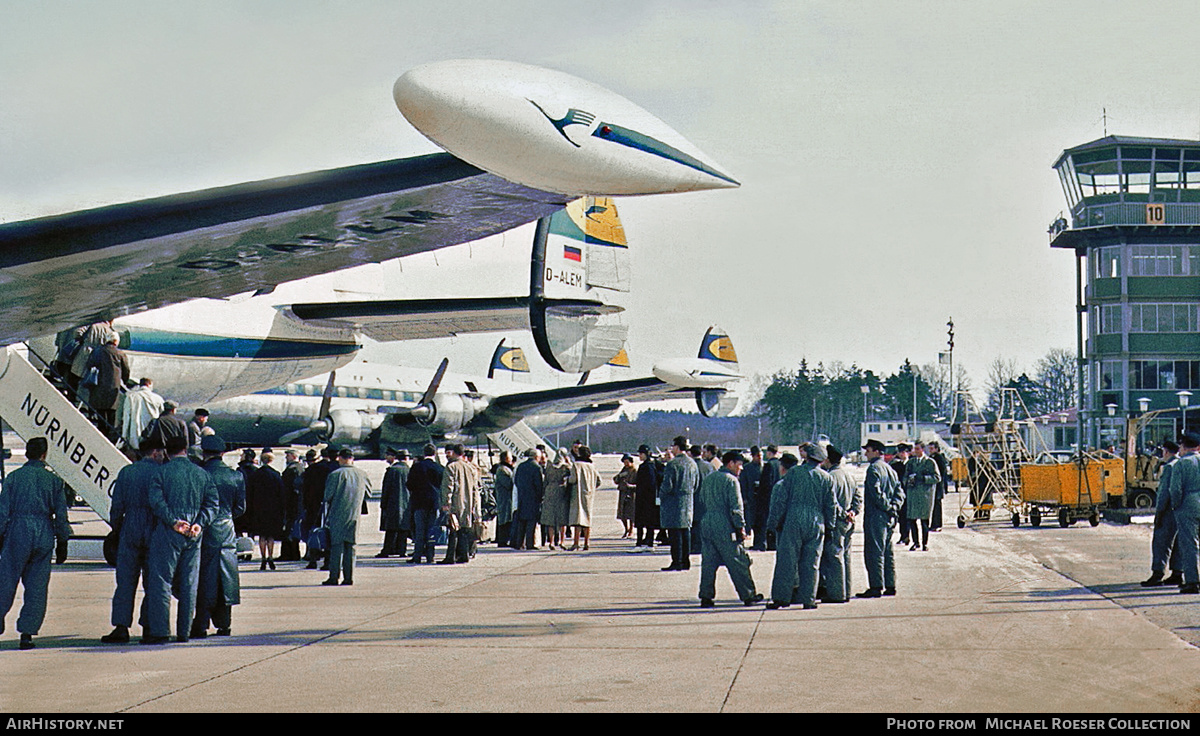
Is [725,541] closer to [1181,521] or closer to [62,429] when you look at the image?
[1181,521]

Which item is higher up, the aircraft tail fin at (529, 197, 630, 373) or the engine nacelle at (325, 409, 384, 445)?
the aircraft tail fin at (529, 197, 630, 373)

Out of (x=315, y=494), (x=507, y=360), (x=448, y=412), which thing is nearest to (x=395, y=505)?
(x=315, y=494)

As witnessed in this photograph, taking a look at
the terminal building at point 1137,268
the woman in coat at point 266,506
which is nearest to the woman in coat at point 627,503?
the woman in coat at point 266,506

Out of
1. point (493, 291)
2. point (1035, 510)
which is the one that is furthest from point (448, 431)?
point (1035, 510)

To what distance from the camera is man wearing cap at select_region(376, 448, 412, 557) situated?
1616 centimetres

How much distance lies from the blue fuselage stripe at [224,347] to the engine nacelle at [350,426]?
619 centimetres

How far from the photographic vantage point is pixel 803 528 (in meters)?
11.2

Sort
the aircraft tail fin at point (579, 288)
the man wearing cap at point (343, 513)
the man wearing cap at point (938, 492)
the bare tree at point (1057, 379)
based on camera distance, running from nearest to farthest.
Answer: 1. the man wearing cap at point (343, 513)
2. the aircraft tail fin at point (579, 288)
3. the man wearing cap at point (938, 492)
4. the bare tree at point (1057, 379)

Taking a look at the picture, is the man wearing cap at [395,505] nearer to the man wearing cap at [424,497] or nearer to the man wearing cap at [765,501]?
the man wearing cap at [424,497]

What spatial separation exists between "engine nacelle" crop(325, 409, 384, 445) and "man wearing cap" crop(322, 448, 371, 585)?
18.3 metres

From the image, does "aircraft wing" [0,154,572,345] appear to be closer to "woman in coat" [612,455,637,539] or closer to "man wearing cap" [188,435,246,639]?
"man wearing cap" [188,435,246,639]

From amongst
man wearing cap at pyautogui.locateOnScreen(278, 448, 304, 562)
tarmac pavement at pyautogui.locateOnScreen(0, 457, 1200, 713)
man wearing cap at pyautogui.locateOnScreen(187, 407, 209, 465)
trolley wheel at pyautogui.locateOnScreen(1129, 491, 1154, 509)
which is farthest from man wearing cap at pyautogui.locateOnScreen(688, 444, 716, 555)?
trolley wheel at pyautogui.locateOnScreen(1129, 491, 1154, 509)

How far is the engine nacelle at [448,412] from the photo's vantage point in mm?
32312

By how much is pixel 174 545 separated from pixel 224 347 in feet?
46.9
